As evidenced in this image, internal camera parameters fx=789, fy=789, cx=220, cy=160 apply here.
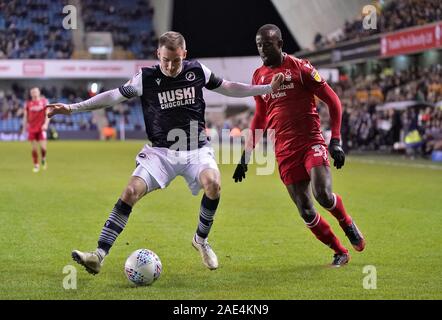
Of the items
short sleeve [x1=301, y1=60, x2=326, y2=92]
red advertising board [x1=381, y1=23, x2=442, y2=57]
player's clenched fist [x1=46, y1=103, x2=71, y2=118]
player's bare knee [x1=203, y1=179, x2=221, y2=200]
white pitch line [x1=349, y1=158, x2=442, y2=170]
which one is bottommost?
white pitch line [x1=349, y1=158, x2=442, y2=170]

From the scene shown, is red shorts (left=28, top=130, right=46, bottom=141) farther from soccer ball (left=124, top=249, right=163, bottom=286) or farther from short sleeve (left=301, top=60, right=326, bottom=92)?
soccer ball (left=124, top=249, right=163, bottom=286)

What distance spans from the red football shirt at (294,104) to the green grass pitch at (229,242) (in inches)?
52.4

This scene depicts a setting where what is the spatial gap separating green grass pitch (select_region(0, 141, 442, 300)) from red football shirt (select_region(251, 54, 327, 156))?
1331mm

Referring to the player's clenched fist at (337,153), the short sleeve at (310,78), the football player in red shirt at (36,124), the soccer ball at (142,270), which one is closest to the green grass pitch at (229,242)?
the soccer ball at (142,270)

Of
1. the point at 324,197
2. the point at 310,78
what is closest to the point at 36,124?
the point at 310,78

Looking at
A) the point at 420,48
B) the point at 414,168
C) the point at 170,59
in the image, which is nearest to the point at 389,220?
the point at 170,59

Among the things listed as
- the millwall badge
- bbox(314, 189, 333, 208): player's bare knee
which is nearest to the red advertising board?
bbox(314, 189, 333, 208): player's bare knee

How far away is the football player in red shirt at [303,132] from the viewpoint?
8227mm

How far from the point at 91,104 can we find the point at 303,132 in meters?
2.27

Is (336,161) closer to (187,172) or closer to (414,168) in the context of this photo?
(187,172)

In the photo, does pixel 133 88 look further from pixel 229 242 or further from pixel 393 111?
pixel 393 111

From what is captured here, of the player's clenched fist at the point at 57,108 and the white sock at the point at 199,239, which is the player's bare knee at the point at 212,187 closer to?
the white sock at the point at 199,239

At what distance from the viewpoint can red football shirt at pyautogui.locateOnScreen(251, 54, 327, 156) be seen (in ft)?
27.2
